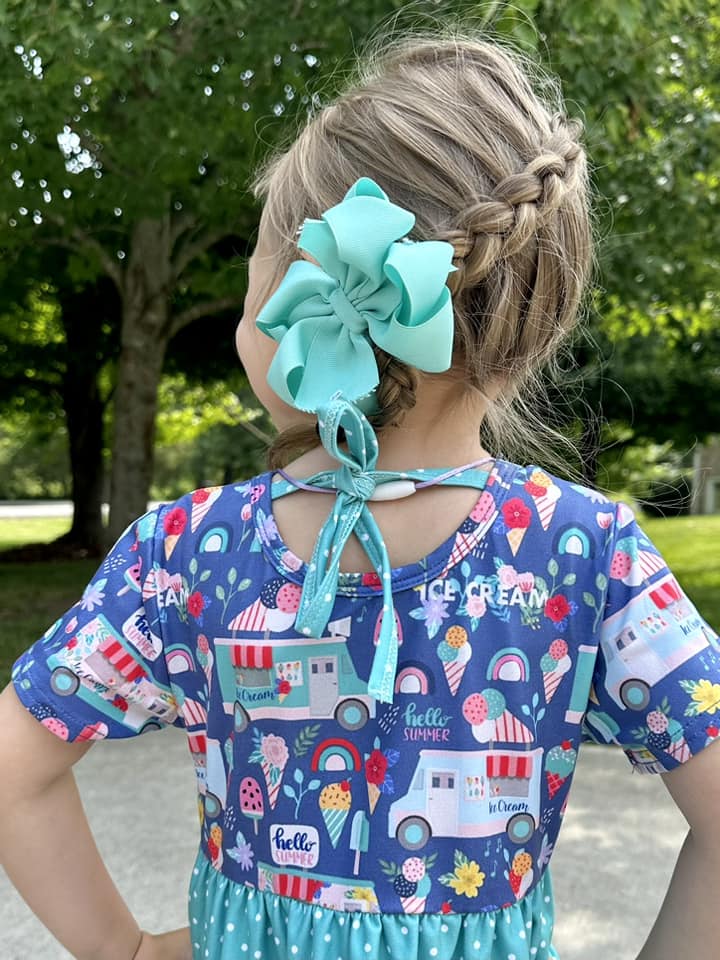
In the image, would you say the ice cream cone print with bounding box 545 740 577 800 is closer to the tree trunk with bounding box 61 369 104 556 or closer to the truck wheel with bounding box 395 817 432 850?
the truck wheel with bounding box 395 817 432 850

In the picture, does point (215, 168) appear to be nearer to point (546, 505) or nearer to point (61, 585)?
point (61, 585)

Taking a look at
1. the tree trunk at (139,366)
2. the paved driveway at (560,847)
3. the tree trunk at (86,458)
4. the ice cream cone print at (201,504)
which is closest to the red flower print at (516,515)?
the ice cream cone print at (201,504)

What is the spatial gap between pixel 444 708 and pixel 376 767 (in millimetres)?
96

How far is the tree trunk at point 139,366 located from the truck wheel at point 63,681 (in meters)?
6.40

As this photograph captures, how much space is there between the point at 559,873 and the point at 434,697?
8.54 feet

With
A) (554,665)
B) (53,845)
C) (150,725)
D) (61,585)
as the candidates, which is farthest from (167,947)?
(61,585)

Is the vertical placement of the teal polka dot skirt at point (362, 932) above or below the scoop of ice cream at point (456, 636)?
below

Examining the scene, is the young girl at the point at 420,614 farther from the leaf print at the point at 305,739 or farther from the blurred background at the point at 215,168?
the blurred background at the point at 215,168

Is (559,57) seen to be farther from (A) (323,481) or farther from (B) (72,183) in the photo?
(A) (323,481)

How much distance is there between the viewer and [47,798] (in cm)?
116

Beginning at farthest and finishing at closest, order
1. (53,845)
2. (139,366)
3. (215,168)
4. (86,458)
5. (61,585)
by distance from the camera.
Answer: (86,458), (61,585), (139,366), (215,168), (53,845)

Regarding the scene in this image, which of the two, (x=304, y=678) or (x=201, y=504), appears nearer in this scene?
(x=304, y=678)

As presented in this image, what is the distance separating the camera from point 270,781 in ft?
3.45

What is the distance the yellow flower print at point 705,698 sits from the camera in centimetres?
97
